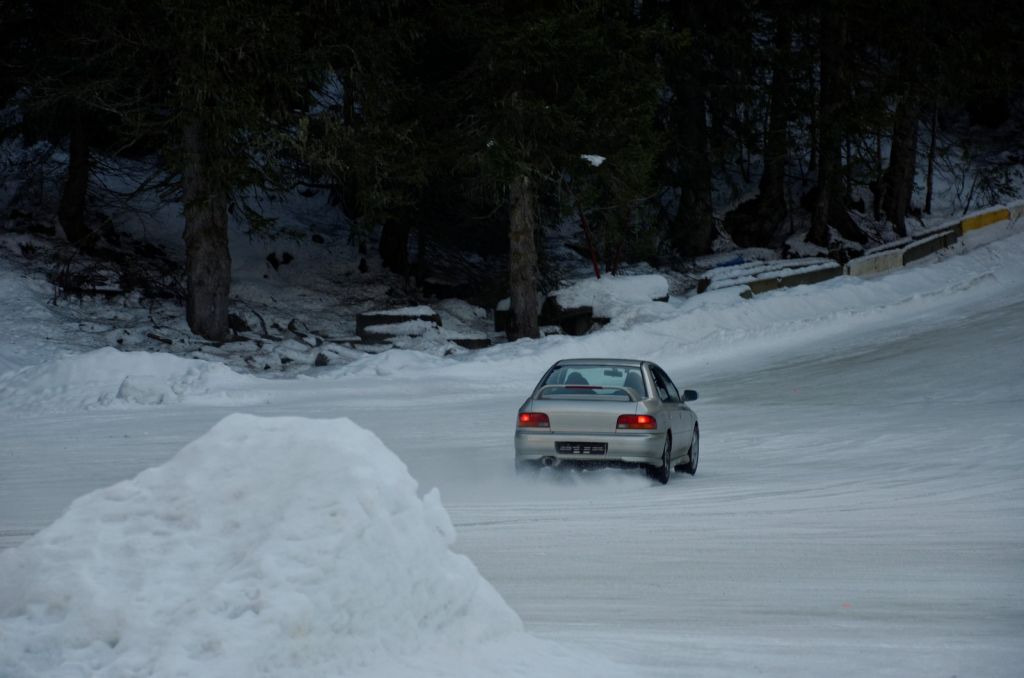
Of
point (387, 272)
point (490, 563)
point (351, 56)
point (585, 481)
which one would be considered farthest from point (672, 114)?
point (490, 563)

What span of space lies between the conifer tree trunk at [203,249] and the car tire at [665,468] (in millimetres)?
16936

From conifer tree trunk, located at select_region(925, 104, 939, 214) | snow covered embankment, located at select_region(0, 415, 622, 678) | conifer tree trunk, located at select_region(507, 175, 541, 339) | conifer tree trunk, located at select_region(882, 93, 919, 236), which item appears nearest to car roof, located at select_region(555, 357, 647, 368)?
snow covered embankment, located at select_region(0, 415, 622, 678)

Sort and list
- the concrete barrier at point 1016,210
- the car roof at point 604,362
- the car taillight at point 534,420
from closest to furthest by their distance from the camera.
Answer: the car taillight at point 534,420 < the car roof at point 604,362 < the concrete barrier at point 1016,210

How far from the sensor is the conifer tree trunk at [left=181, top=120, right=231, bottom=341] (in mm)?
27062

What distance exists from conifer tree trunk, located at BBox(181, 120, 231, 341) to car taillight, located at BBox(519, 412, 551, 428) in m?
16.4

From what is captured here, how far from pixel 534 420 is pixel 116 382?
33.9 feet

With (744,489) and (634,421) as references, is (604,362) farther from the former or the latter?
(744,489)

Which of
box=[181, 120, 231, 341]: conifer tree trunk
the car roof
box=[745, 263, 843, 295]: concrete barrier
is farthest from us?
box=[745, 263, 843, 295]: concrete barrier

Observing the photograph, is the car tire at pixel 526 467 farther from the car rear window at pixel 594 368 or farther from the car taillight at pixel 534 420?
the car rear window at pixel 594 368

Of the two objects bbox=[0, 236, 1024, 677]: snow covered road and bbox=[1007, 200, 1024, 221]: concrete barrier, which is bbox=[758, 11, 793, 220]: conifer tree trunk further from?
bbox=[0, 236, 1024, 677]: snow covered road

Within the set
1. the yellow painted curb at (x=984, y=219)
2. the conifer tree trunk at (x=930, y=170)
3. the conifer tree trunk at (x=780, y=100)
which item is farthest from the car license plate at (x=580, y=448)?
the conifer tree trunk at (x=930, y=170)

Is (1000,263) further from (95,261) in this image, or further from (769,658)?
(769,658)

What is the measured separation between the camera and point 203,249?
2770 cm

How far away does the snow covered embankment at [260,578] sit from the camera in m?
4.34
